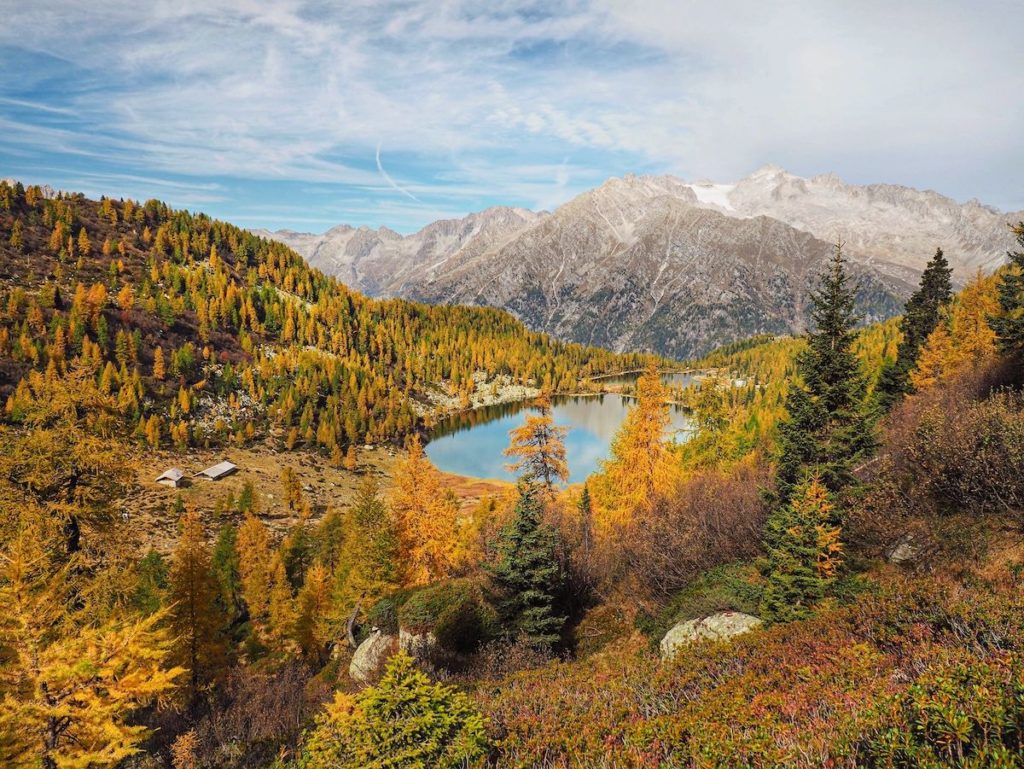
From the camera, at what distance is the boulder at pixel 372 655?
20766mm

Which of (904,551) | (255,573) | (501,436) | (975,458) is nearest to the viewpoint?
(975,458)

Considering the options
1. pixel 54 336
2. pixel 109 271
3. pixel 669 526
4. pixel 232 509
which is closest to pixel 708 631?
pixel 669 526

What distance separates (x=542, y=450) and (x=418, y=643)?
15510mm

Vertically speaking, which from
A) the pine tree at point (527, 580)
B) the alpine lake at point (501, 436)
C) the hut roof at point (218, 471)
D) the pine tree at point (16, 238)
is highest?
the pine tree at point (16, 238)

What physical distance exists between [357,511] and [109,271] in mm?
166960

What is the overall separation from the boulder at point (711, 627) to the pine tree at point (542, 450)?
49.9ft

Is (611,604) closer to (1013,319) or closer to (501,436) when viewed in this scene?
(1013,319)

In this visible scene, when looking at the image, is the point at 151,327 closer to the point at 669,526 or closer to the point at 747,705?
the point at 669,526

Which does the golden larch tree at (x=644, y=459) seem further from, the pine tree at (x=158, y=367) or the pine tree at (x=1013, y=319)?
the pine tree at (x=158, y=367)

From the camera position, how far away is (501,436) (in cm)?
15588

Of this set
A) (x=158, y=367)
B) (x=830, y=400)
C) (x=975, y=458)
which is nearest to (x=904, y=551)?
(x=975, y=458)

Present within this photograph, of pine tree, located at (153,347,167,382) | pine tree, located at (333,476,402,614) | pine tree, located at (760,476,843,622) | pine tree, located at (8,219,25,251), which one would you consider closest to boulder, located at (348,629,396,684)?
pine tree, located at (333,476,402,614)

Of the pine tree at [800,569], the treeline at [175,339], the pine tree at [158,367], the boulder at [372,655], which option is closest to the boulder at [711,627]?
the pine tree at [800,569]

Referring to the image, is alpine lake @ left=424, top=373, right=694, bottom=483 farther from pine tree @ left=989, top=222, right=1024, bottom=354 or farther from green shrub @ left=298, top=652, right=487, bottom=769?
green shrub @ left=298, top=652, right=487, bottom=769
